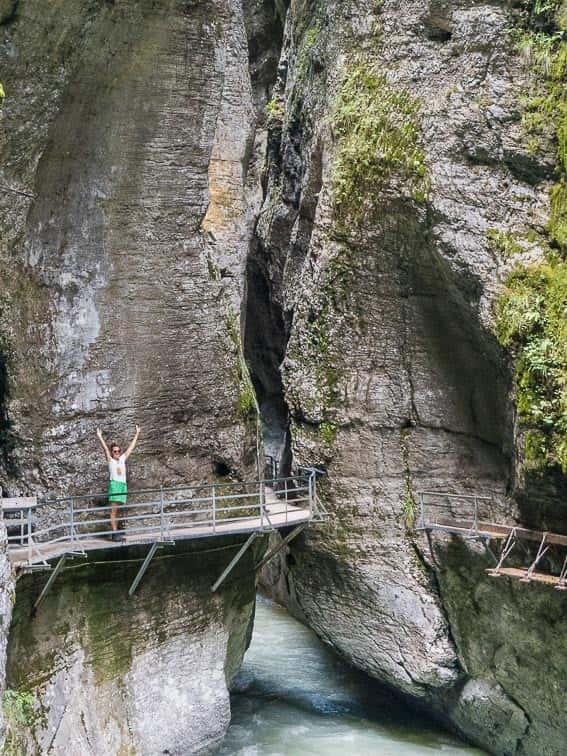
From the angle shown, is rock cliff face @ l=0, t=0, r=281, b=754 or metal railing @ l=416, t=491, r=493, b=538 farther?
metal railing @ l=416, t=491, r=493, b=538

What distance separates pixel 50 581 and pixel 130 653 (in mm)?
2285

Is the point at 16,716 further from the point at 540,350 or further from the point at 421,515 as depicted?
the point at 540,350

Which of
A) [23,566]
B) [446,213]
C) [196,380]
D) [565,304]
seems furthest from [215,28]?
[23,566]

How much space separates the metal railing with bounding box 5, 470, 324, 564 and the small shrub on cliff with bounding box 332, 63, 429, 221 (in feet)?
14.1

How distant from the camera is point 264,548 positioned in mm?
14789

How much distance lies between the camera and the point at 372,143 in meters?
13.8

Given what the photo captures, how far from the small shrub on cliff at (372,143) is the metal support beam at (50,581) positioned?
6.61 m

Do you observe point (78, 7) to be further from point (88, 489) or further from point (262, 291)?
point (262, 291)

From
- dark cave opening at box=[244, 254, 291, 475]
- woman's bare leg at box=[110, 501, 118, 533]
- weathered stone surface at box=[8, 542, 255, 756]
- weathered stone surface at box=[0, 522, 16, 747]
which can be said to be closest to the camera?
weathered stone surface at box=[0, 522, 16, 747]

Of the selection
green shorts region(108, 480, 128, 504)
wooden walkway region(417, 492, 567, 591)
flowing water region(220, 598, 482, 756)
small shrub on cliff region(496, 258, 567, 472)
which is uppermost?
small shrub on cliff region(496, 258, 567, 472)

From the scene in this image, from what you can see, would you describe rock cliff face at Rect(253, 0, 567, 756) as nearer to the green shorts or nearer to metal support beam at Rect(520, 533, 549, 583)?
metal support beam at Rect(520, 533, 549, 583)

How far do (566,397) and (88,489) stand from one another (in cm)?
639

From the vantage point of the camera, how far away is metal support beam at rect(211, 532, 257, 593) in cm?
1252

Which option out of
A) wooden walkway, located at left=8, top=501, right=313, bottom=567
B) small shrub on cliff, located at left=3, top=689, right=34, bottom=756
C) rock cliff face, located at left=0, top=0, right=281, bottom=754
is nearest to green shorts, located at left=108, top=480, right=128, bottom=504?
wooden walkway, located at left=8, top=501, right=313, bottom=567
